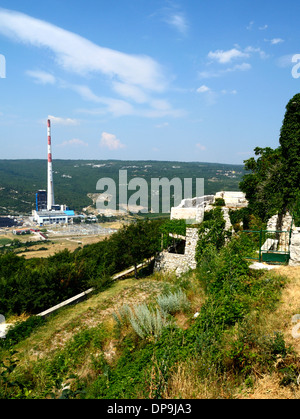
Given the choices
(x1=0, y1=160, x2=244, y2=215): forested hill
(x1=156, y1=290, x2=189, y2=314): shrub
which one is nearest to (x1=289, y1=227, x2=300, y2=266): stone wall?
(x1=156, y1=290, x2=189, y2=314): shrub

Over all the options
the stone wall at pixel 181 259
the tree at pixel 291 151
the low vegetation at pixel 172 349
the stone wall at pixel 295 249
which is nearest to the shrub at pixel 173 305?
the low vegetation at pixel 172 349

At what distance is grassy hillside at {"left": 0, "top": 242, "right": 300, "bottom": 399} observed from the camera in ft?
10.0

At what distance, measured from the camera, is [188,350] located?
374cm

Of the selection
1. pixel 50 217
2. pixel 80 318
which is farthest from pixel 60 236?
pixel 80 318

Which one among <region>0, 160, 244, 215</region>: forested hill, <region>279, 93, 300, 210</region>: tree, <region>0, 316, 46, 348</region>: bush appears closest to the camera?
<region>0, 316, 46, 348</region>: bush

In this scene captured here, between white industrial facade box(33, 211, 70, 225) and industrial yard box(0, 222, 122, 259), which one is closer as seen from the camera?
industrial yard box(0, 222, 122, 259)

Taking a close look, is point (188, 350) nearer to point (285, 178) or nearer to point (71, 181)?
point (285, 178)

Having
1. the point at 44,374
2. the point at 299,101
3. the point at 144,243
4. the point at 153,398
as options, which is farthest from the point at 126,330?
the point at 299,101

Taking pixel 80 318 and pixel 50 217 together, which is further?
pixel 50 217

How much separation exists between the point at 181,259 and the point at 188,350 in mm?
7767

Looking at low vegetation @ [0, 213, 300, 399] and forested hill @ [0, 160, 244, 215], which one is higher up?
forested hill @ [0, 160, 244, 215]

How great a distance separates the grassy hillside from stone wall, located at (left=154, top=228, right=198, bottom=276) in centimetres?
375

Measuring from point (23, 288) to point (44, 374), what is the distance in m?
5.51

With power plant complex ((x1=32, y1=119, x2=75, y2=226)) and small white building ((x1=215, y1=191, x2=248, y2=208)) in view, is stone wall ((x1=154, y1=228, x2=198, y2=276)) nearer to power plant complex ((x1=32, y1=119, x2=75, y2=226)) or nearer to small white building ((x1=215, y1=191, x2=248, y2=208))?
small white building ((x1=215, y1=191, x2=248, y2=208))
